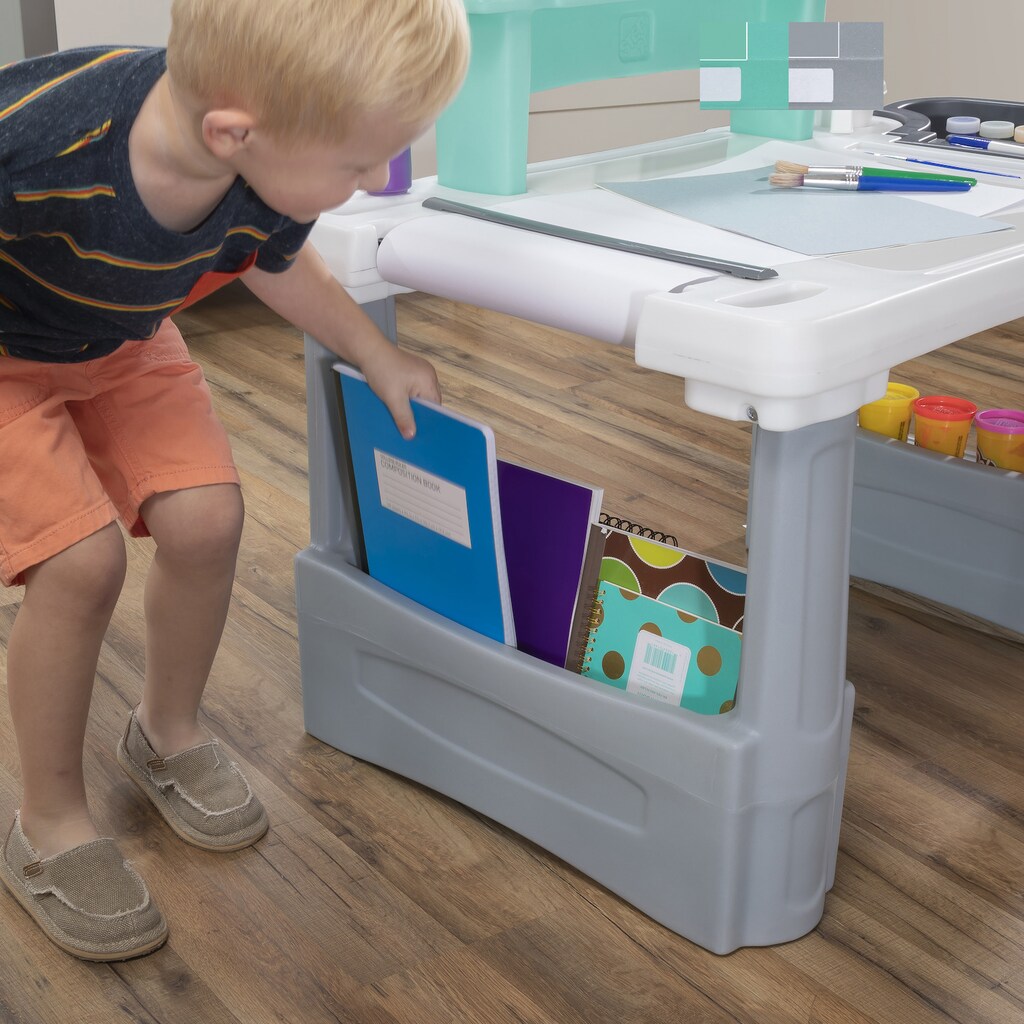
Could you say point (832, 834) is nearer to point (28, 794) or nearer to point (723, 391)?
point (723, 391)

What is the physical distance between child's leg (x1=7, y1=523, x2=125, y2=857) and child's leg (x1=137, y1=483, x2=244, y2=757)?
6 centimetres

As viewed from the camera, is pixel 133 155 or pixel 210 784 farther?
pixel 210 784

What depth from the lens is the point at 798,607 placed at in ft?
2.86

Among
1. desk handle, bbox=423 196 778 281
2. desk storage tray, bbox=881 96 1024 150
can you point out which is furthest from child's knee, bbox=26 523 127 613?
desk storage tray, bbox=881 96 1024 150

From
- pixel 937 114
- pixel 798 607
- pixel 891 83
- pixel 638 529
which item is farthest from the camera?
pixel 891 83

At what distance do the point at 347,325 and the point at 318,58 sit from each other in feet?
1.02

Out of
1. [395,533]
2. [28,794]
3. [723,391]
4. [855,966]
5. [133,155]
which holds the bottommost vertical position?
[855,966]

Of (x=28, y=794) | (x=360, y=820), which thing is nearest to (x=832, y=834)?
(x=360, y=820)

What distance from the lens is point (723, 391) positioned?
2.57 ft

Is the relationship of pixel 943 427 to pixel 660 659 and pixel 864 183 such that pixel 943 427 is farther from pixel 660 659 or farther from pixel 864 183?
pixel 660 659

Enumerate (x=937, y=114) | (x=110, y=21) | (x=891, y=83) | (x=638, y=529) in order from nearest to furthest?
(x=638, y=529), (x=937, y=114), (x=110, y=21), (x=891, y=83)

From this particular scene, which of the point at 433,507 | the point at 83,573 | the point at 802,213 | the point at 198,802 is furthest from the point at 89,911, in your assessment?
the point at 802,213

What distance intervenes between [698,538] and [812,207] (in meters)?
0.68

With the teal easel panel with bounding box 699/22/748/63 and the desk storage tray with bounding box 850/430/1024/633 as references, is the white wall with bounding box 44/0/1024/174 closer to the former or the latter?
the desk storage tray with bounding box 850/430/1024/633
